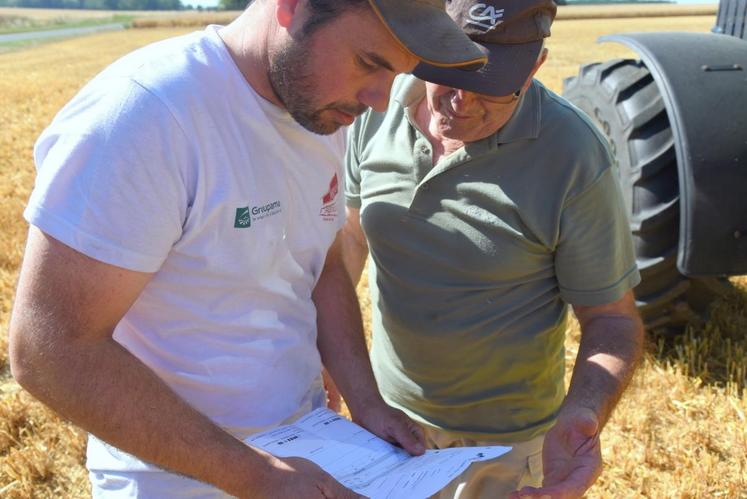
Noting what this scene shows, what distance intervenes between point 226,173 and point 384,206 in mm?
786

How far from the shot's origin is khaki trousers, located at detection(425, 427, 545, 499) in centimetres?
242

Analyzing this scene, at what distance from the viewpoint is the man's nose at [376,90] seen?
63.0 inches

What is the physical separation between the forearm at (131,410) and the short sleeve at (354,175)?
3.60 feet

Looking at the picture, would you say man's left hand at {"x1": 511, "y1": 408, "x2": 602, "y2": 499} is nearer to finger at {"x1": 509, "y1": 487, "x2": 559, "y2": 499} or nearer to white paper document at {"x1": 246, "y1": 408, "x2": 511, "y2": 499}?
finger at {"x1": 509, "y1": 487, "x2": 559, "y2": 499}

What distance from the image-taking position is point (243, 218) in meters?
1.61

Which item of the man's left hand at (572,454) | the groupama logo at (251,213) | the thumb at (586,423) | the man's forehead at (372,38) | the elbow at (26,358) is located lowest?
the man's left hand at (572,454)

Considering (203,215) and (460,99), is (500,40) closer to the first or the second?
→ (460,99)

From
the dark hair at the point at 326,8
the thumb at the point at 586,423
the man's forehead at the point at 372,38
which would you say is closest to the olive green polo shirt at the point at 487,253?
the thumb at the point at 586,423

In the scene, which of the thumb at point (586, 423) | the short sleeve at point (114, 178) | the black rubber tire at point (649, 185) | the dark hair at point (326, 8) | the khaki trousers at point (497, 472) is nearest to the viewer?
the short sleeve at point (114, 178)

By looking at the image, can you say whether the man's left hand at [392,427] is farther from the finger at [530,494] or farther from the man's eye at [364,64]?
the man's eye at [364,64]

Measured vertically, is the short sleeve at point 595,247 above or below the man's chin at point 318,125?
A: below

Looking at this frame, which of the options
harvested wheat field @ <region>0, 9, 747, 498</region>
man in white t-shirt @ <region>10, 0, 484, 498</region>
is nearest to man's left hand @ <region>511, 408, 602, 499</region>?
man in white t-shirt @ <region>10, 0, 484, 498</region>

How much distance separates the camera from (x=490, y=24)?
1969 millimetres

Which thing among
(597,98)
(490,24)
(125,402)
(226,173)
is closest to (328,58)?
(226,173)
